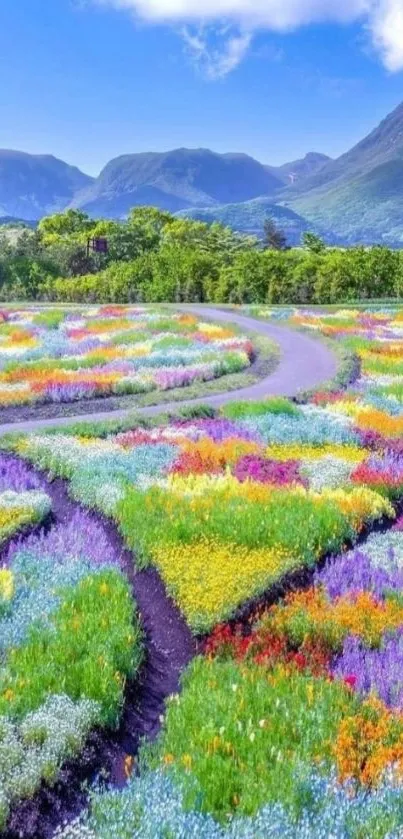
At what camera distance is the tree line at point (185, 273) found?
68312 millimetres

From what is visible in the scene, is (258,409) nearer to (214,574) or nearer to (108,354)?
(214,574)

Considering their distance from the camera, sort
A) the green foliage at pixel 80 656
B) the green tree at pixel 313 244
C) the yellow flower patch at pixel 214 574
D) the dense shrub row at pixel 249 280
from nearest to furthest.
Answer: the green foliage at pixel 80 656 → the yellow flower patch at pixel 214 574 → the dense shrub row at pixel 249 280 → the green tree at pixel 313 244

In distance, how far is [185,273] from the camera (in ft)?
250

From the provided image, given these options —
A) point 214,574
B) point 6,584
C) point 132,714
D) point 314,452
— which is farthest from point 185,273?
point 132,714

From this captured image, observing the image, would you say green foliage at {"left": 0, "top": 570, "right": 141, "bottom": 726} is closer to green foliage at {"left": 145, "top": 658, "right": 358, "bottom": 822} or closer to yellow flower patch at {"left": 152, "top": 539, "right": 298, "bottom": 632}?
green foliage at {"left": 145, "top": 658, "right": 358, "bottom": 822}

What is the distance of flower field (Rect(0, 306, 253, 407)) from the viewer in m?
25.7

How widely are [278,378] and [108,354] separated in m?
8.45

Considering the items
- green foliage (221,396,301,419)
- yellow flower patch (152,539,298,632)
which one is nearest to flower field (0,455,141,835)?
yellow flower patch (152,539,298,632)

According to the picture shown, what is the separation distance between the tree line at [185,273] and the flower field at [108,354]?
23003 mm

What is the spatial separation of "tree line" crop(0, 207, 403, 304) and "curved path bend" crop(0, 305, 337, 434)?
75.5 ft

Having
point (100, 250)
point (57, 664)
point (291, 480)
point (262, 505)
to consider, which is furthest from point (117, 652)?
point (100, 250)

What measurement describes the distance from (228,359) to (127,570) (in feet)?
67.4

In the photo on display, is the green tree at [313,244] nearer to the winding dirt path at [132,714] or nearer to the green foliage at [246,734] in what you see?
the winding dirt path at [132,714]

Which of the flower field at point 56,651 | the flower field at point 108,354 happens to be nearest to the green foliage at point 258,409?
the flower field at point 108,354
